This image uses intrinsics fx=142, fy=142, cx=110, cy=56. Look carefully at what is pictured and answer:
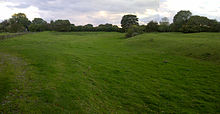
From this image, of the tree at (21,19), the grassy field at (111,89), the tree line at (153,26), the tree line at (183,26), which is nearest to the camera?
the grassy field at (111,89)

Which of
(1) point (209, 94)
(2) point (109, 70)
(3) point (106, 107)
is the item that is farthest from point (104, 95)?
(1) point (209, 94)

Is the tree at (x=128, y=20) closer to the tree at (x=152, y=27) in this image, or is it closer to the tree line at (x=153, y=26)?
the tree line at (x=153, y=26)

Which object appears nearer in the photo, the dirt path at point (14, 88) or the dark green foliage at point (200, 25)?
the dirt path at point (14, 88)

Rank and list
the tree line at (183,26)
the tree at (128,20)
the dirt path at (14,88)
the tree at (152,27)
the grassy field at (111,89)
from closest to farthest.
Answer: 1. the dirt path at (14,88)
2. the grassy field at (111,89)
3. the tree line at (183,26)
4. the tree at (152,27)
5. the tree at (128,20)

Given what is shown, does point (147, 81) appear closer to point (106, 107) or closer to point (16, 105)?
point (106, 107)

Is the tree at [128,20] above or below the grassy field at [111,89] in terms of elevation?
above

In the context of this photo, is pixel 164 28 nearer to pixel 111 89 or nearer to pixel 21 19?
pixel 111 89

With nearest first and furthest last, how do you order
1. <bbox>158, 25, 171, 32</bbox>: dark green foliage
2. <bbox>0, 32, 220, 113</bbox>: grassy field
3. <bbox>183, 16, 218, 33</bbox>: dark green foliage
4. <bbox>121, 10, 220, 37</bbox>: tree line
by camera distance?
<bbox>0, 32, 220, 113</bbox>: grassy field < <bbox>183, 16, 218, 33</bbox>: dark green foliage < <bbox>121, 10, 220, 37</bbox>: tree line < <bbox>158, 25, 171, 32</bbox>: dark green foliage

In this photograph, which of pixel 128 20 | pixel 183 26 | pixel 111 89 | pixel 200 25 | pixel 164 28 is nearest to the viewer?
pixel 111 89

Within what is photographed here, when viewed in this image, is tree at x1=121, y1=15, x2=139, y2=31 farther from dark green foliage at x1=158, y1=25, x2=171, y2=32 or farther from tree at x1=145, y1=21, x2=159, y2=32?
dark green foliage at x1=158, y1=25, x2=171, y2=32

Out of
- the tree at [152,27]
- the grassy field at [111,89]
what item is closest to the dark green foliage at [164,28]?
the tree at [152,27]

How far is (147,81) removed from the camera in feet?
46.3

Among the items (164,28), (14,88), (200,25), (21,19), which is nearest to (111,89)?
(14,88)

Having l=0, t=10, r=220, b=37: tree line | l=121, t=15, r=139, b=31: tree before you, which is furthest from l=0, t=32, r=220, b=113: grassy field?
l=121, t=15, r=139, b=31: tree
